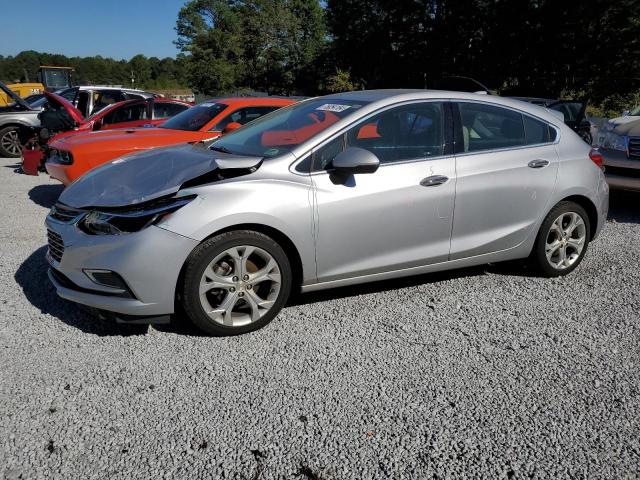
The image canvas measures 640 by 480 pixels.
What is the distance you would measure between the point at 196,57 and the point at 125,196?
5833 centimetres

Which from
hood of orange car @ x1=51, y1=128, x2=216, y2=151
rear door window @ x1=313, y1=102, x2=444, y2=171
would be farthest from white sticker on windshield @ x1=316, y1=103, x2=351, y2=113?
hood of orange car @ x1=51, y1=128, x2=216, y2=151

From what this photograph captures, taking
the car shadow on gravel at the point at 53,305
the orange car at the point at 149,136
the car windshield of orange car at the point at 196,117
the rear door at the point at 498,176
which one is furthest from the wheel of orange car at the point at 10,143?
the rear door at the point at 498,176

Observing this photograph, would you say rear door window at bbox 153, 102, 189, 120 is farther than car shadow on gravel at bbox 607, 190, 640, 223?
Yes

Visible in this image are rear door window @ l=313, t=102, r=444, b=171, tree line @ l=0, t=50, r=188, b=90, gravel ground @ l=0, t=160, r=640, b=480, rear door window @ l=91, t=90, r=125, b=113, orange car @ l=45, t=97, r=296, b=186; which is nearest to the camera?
gravel ground @ l=0, t=160, r=640, b=480

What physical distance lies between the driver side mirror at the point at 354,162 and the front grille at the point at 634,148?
4.85m

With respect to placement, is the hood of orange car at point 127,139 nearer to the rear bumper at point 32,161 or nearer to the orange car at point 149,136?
the orange car at point 149,136

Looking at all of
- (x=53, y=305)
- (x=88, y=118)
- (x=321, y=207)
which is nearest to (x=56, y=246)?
(x=53, y=305)

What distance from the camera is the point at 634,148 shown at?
269 inches

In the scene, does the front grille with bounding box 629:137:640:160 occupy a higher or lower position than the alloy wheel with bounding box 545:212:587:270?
higher

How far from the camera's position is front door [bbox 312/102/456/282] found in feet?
11.8

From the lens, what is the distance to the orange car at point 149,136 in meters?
6.68

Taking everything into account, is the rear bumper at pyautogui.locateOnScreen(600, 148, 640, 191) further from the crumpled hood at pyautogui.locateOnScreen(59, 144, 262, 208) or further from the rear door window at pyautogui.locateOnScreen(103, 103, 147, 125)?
the rear door window at pyautogui.locateOnScreen(103, 103, 147, 125)

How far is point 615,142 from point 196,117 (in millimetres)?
5685

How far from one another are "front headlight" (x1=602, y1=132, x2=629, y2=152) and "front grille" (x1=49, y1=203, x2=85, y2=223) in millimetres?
6541
